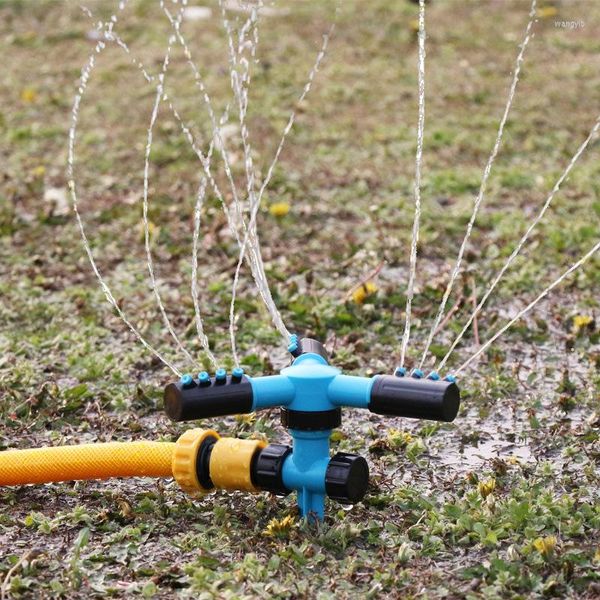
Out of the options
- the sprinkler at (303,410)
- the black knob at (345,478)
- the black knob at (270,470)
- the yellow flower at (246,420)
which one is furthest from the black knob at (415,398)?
the yellow flower at (246,420)

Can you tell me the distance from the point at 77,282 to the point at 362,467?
2.09 m

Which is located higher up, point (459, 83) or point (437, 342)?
point (459, 83)

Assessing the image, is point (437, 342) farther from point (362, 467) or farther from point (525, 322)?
point (362, 467)

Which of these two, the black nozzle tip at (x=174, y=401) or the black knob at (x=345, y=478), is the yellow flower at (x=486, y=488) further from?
the black nozzle tip at (x=174, y=401)

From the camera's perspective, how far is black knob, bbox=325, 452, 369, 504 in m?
2.36

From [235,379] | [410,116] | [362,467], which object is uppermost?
[410,116]

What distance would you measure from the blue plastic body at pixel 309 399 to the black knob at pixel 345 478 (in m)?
0.02

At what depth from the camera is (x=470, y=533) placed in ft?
8.05

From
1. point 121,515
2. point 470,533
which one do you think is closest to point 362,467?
point 470,533

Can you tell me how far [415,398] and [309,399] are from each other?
0.73 ft

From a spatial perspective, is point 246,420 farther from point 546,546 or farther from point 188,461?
point 546,546

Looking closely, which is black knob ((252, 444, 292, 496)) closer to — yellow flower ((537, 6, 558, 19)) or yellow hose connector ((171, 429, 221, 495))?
yellow hose connector ((171, 429, 221, 495))

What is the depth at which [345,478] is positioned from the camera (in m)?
2.36

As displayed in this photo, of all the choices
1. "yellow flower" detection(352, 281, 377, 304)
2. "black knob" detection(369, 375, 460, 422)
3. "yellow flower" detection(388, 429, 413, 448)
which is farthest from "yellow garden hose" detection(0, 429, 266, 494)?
"yellow flower" detection(352, 281, 377, 304)
